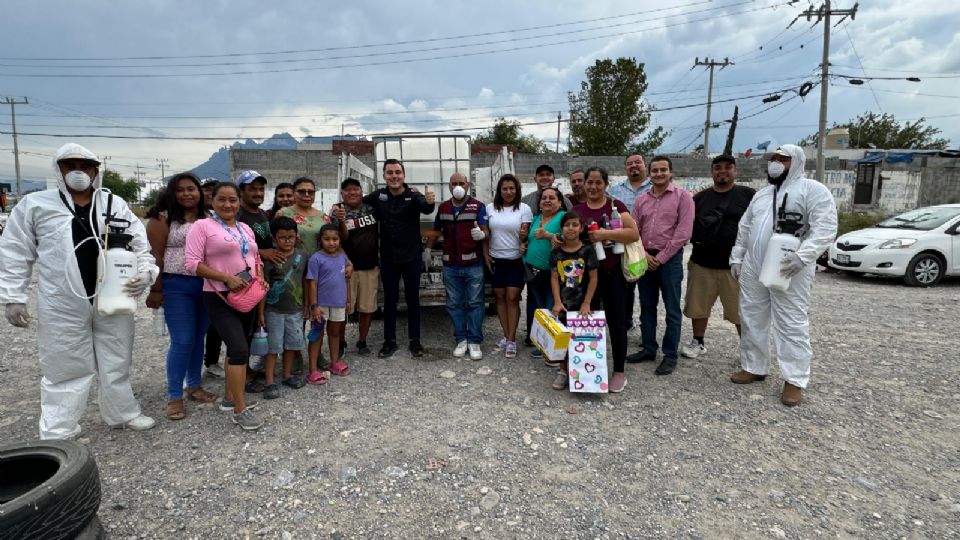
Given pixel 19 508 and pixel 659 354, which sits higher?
pixel 19 508

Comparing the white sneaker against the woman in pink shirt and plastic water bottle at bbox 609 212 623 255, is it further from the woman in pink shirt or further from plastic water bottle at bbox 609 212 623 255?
the woman in pink shirt

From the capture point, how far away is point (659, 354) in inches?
183

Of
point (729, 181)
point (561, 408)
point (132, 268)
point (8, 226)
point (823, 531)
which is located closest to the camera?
point (823, 531)

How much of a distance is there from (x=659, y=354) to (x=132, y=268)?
170 inches

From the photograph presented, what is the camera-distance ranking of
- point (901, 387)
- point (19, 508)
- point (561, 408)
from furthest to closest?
point (901, 387), point (561, 408), point (19, 508)

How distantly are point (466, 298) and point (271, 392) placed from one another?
190 cm

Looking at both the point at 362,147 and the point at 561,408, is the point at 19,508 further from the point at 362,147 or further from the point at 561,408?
the point at 362,147

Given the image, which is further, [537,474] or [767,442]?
[767,442]

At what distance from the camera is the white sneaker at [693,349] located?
14.8 feet

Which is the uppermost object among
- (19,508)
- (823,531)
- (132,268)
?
(132,268)

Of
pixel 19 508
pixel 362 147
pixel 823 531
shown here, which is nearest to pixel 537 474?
pixel 823 531

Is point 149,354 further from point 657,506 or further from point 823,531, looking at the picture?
point 823,531

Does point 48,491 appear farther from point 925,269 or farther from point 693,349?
point 925,269

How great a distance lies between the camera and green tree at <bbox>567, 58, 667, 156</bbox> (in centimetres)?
2548
